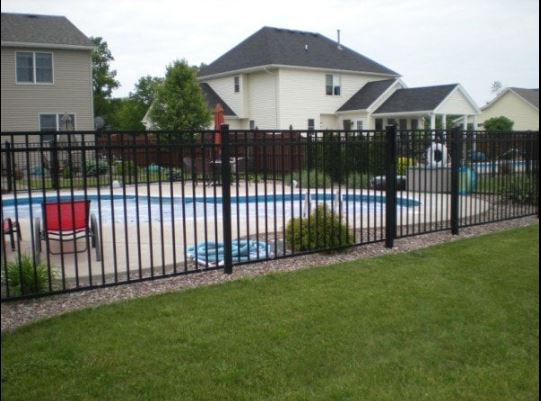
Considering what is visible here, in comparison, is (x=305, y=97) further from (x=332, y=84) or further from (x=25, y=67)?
(x=25, y=67)

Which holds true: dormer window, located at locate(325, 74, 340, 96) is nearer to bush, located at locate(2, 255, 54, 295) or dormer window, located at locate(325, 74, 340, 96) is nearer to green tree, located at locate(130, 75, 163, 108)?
bush, located at locate(2, 255, 54, 295)

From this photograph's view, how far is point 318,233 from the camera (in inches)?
291

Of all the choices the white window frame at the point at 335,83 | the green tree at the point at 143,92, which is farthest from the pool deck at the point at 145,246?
the green tree at the point at 143,92

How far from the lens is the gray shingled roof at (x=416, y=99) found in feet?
100.0

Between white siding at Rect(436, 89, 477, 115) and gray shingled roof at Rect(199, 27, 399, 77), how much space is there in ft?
18.1

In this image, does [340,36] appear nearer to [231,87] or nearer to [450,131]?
[231,87]

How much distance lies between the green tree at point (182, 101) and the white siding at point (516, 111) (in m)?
30.4

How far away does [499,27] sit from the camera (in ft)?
29.8

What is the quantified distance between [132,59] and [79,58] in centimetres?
2641

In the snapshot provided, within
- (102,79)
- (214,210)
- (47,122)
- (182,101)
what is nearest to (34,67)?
(47,122)

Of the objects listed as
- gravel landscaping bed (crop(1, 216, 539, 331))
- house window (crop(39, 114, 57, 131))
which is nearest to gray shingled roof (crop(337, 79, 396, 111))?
house window (crop(39, 114, 57, 131))

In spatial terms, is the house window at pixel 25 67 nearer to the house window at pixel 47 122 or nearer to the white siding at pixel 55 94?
the white siding at pixel 55 94

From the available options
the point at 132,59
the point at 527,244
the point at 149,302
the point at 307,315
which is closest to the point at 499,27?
the point at 527,244

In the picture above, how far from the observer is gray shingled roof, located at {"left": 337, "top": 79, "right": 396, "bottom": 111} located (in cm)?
3231
